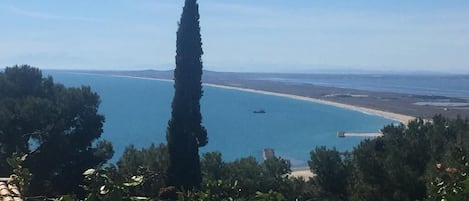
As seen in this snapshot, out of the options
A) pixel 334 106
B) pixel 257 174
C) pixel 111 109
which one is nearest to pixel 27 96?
pixel 257 174

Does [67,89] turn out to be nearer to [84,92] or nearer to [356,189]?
[84,92]

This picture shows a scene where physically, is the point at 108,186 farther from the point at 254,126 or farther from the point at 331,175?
the point at 254,126

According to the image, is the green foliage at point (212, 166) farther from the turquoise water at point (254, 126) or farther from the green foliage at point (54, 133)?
the turquoise water at point (254, 126)

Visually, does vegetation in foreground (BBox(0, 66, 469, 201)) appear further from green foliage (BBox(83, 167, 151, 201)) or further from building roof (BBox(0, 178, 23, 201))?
green foliage (BBox(83, 167, 151, 201))

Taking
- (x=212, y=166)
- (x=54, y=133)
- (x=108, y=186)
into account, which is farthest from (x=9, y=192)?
(x=212, y=166)

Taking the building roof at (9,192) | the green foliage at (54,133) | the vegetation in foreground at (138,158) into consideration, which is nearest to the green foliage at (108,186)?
the building roof at (9,192)

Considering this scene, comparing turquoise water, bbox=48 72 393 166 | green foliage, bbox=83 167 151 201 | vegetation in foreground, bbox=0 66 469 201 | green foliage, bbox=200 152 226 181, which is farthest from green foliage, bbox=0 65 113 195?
turquoise water, bbox=48 72 393 166
